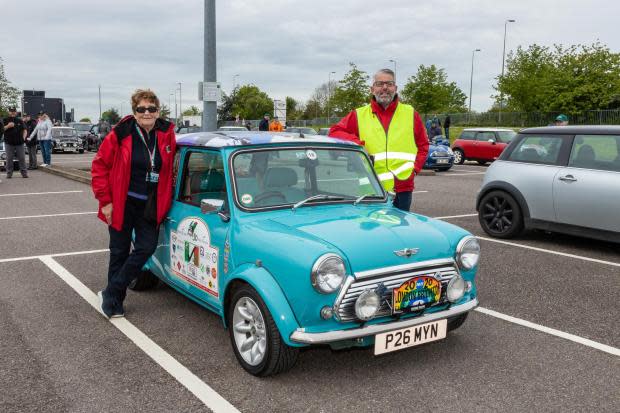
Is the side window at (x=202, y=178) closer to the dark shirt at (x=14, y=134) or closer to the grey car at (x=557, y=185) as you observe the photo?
the grey car at (x=557, y=185)

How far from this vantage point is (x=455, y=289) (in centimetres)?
383

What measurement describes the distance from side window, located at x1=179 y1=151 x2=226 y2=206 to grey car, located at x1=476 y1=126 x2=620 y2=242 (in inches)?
194

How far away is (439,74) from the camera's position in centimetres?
5388

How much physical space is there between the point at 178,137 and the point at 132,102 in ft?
1.99

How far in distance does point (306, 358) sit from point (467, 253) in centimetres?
131

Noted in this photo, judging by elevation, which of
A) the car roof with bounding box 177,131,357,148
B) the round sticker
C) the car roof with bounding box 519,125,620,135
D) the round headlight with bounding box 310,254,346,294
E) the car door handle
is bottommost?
the round headlight with bounding box 310,254,346,294

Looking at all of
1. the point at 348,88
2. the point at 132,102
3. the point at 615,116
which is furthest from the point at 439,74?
the point at 132,102

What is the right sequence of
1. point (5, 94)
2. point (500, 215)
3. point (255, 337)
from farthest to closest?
point (5, 94) → point (500, 215) → point (255, 337)

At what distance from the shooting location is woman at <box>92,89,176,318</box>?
15.2ft

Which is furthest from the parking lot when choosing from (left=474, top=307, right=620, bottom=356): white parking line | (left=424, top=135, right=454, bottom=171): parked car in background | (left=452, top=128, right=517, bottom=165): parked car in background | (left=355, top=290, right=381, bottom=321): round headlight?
(left=452, top=128, right=517, bottom=165): parked car in background

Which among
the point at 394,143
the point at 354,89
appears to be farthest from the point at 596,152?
the point at 354,89

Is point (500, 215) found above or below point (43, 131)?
below

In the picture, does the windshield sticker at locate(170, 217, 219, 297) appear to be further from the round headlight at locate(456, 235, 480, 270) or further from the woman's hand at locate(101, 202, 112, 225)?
the round headlight at locate(456, 235, 480, 270)

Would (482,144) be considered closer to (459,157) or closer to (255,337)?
(459,157)
